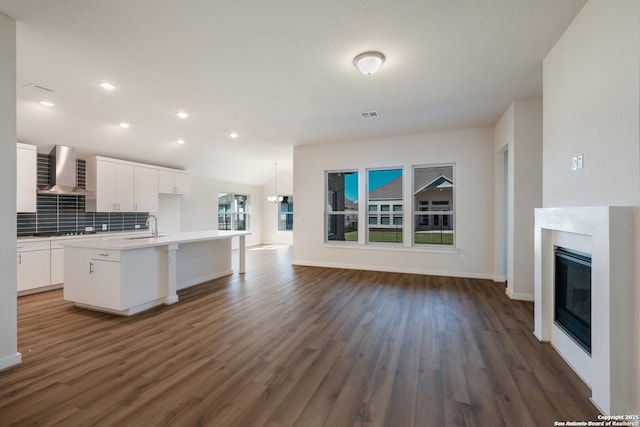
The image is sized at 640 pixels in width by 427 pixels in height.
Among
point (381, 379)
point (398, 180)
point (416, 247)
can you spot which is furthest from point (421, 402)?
point (398, 180)

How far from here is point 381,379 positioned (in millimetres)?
2076

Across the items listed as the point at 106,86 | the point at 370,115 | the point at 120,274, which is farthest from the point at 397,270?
the point at 106,86

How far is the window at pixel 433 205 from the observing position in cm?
574

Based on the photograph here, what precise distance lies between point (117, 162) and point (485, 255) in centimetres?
762

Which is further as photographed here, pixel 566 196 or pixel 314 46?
pixel 314 46

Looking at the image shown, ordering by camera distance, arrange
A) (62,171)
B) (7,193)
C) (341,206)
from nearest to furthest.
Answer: (7,193) → (62,171) → (341,206)

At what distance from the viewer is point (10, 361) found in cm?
223

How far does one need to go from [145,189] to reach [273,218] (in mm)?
5350

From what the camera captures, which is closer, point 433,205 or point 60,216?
point 60,216

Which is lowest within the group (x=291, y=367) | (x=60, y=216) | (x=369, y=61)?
(x=291, y=367)

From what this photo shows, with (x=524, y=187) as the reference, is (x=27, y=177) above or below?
Answer: above

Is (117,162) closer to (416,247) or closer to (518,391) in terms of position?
(416,247)

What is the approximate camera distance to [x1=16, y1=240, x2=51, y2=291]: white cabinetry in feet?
13.7

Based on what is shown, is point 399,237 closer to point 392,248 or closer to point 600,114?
point 392,248
